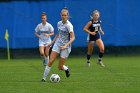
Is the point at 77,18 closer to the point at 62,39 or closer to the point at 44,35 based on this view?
the point at 44,35

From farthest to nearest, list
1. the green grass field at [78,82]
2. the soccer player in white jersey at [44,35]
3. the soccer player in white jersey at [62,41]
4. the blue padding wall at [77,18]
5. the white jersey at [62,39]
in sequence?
1. the blue padding wall at [77,18]
2. the soccer player in white jersey at [44,35]
3. the white jersey at [62,39]
4. the soccer player in white jersey at [62,41]
5. the green grass field at [78,82]

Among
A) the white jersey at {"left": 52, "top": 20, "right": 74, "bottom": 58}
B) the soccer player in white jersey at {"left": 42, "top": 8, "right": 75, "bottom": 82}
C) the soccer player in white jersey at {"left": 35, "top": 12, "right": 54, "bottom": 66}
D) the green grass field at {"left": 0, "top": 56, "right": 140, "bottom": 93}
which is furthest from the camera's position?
the soccer player in white jersey at {"left": 35, "top": 12, "right": 54, "bottom": 66}

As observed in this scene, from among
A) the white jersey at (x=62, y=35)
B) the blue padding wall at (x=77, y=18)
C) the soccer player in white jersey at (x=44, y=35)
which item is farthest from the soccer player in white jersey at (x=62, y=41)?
the blue padding wall at (x=77, y=18)

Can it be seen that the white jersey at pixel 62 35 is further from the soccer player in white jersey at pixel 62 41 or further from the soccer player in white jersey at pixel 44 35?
the soccer player in white jersey at pixel 44 35

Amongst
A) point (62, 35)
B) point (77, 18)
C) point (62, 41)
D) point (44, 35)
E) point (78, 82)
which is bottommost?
point (77, 18)

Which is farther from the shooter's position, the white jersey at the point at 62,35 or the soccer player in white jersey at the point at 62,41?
the white jersey at the point at 62,35

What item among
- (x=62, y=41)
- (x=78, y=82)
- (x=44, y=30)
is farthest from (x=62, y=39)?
(x=44, y=30)

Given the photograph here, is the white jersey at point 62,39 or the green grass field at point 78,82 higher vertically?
the white jersey at point 62,39

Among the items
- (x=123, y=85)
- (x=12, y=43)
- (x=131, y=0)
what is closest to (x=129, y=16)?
(x=131, y=0)

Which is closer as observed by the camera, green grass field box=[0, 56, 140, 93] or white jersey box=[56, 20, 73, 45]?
green grass field box=[0, 56, 140, 93]

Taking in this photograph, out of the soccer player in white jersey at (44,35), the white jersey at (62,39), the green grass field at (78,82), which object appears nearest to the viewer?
the green grass field at (78,82)

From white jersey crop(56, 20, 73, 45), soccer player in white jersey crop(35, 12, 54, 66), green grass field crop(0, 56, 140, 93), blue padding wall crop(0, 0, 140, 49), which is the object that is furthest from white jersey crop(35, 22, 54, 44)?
blue padding wall crop(0, 0, 140, 49)

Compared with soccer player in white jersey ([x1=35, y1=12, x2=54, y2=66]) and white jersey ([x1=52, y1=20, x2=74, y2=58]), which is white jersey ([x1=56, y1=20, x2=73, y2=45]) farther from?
soccer player in white jersey ([x1=35, y1=12, x2=54, y2=66])

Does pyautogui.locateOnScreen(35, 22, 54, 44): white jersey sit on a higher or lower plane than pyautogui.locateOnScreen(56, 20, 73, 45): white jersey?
lower
